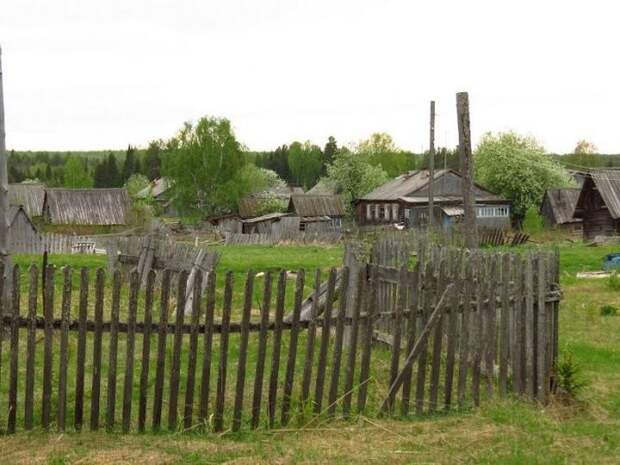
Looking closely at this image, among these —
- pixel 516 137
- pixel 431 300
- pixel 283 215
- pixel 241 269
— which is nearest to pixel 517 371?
pixel 431 300

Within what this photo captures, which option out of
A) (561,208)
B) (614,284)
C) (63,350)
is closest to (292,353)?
(63,350)

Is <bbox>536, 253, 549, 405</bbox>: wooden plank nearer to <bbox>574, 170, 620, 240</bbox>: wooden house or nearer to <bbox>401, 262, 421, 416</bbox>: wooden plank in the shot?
<bbox>401, 262, 421, 416</bbox>: wooden plank

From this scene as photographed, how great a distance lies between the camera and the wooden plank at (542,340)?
7.57m

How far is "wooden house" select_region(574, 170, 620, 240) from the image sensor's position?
45.0m

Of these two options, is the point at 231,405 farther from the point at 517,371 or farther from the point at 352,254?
the point at 352,254

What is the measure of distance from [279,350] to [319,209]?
213 feet

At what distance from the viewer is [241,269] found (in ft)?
73.5

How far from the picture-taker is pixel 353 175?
76.5 m

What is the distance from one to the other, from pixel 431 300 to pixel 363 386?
3.56ft

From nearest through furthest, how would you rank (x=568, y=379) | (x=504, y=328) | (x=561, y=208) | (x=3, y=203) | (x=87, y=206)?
(x=504, y=328)
(x=568, y=379)
(x=3, y=203)
(x=87, y=206)
(x=561, y=208)

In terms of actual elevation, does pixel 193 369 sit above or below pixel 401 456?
above

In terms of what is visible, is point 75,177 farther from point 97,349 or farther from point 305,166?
point 97,349

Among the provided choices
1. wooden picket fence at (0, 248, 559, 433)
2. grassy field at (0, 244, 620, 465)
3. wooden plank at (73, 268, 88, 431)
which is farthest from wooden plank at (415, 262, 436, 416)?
wooden plank at (73, 268, 88, 431)

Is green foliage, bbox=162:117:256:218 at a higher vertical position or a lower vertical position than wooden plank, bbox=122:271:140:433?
higher
